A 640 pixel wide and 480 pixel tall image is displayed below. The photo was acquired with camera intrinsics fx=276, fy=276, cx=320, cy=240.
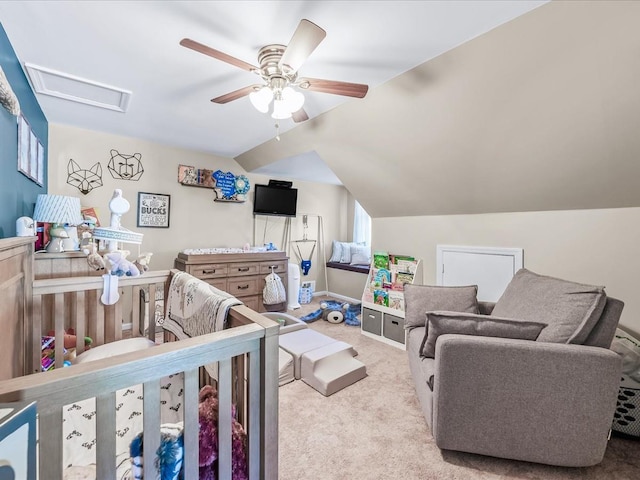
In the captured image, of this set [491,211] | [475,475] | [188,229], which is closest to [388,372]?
[475,475]

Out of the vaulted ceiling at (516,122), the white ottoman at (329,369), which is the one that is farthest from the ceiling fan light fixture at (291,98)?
the white ottoman at (329,369)

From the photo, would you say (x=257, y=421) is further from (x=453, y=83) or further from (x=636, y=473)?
(x=453, y=83)

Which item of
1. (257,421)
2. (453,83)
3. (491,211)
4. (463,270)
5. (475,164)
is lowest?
(257,421)

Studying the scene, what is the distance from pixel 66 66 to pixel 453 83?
8.23ft

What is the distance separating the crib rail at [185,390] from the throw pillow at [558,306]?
4.70 feet

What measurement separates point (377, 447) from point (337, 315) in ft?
6.83

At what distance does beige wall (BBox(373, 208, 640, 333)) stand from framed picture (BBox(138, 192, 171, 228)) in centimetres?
320

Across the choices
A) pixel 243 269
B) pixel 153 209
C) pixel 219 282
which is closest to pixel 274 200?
pixel 243 269

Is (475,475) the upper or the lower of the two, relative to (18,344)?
lower

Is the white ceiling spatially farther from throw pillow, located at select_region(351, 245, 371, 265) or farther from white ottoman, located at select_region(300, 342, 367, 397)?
throw pillow, located at select_region(351, 245, 371, 265)

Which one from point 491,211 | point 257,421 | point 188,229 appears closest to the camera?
point 257,421

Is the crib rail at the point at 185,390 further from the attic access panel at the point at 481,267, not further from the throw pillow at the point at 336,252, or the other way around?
the throw pillow at the point at 336,252

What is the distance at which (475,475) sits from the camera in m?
1.38

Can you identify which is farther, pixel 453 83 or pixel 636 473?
pixel 453 83
